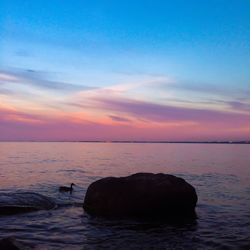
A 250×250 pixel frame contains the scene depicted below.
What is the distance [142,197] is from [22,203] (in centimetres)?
586

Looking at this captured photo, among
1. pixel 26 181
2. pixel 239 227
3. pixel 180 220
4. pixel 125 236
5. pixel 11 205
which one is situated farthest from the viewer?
pixel 26 181

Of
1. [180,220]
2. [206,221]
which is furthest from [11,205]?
[206,221]

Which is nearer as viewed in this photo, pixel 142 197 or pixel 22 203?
pixel 142 197

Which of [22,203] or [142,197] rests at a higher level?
[142,197]

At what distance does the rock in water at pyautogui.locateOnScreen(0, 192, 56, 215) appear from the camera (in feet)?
53.5

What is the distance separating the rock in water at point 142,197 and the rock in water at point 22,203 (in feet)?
8.32

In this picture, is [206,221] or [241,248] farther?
[206,221]

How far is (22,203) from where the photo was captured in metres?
17.4

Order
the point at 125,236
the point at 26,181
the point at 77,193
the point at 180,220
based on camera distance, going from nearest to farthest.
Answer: the point at 125,236, the point at 180,220, the point at 77,193, the point at 26,181

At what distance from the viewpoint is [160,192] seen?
15.8 m

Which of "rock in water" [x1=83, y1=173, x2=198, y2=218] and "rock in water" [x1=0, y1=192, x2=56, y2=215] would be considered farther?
"rock in water" [x1=0, y1=192, x2=56, y2=215]

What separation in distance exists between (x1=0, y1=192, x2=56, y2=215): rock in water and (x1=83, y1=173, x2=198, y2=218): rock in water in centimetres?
254

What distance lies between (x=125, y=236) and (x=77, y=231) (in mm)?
1895

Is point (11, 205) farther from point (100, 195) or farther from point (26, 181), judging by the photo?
point (26, 181)
